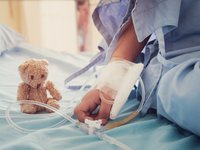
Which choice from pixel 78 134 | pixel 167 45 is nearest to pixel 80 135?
pixel 78 134

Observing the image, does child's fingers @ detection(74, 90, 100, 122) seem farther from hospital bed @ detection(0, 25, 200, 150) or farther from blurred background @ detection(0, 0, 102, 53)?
blurred background @ detection(0, 0, 102, 53)

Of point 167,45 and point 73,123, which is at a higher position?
point 167,45

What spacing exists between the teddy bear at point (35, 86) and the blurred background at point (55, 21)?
6.39 feet

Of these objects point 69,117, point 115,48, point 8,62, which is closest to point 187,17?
point 115,48

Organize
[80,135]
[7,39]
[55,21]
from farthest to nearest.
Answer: [55,21] → [7,39] → [80,135]

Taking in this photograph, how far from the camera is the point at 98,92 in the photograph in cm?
60

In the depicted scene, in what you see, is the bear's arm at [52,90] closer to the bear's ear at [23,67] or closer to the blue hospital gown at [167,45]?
the bear's ear at [23,67]

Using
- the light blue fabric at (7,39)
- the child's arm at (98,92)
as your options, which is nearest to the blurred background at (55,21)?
the light blue fabric at (7,39)

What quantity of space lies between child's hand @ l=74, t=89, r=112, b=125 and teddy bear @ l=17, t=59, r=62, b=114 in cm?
8

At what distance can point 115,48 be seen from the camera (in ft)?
2.29

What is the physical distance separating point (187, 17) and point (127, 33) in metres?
0.14

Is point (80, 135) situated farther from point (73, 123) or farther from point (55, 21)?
point (55, 21)

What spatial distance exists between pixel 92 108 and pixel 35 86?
136mm

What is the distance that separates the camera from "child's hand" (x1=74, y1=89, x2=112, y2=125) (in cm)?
→ 58
